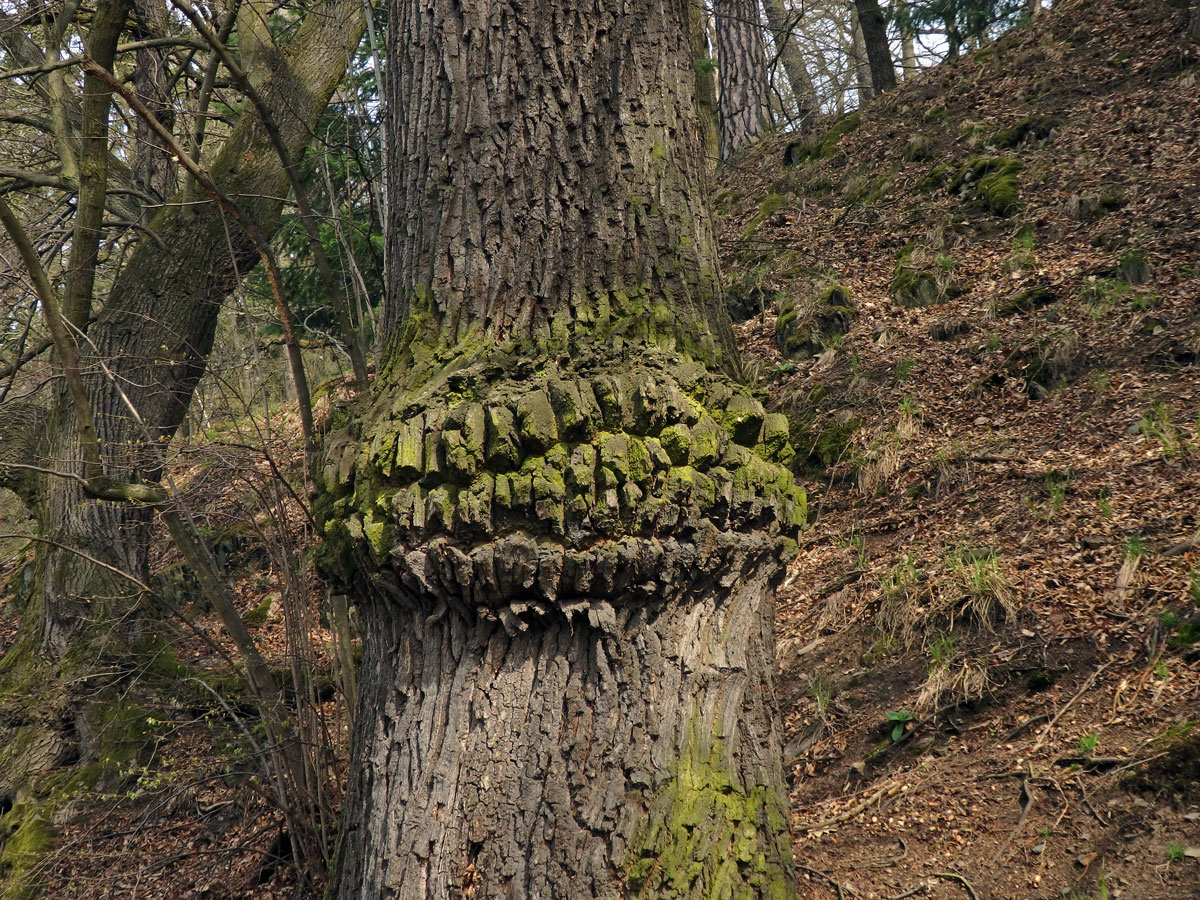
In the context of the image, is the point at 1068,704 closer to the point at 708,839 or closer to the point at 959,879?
the point at 959,879

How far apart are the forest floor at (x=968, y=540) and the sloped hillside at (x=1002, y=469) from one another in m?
0.02

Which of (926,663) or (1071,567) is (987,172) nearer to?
(1071,567)

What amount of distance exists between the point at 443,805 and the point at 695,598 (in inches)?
29.3

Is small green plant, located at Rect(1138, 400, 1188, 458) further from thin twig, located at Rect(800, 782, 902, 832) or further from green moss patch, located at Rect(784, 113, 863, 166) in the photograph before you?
green moss patch, located at Rect(784, 113, 863, 166)

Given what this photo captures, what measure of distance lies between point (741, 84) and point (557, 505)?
12042 mm

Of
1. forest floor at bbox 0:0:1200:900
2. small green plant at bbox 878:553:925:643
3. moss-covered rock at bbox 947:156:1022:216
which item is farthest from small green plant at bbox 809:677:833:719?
moss-covered rock at bbox 947:156:1022:216

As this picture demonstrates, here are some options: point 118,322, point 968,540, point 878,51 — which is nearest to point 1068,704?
point 968,540

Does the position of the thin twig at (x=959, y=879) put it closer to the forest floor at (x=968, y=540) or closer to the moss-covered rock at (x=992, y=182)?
the forest floor at (x=968, y=540)

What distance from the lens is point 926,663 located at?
368cm

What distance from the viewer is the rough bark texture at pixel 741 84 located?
12.0m

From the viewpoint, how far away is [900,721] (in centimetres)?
342

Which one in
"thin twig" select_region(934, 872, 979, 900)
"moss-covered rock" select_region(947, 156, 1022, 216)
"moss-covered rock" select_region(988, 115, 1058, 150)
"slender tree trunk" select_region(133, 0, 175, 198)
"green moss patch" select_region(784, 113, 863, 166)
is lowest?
"thin twig" select_region(934, 872, 979, 900)

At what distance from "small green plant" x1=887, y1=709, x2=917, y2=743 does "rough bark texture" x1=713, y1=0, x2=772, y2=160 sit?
1001 cm

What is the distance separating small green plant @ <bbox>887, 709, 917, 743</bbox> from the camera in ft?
11.1
